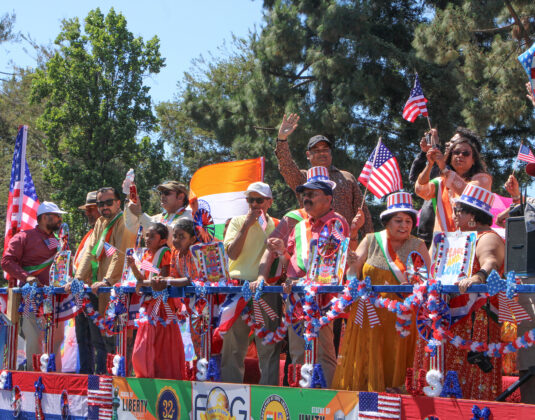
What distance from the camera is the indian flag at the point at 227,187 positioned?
8.55 m

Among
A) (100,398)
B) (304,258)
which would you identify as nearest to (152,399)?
(100,398)

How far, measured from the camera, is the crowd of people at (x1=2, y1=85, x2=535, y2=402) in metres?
4.60

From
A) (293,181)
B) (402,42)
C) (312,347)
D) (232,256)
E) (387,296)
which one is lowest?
(312,347)

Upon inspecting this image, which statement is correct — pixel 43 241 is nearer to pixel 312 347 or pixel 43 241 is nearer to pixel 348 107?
pixel 312 347

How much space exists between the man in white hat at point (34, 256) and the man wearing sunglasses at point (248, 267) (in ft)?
8.14

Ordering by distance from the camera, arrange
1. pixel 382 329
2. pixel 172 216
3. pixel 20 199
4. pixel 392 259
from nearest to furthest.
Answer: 1. pixel 382 329
2. pixel 392 259
3. pixel 172 216
4. pixel 20 199

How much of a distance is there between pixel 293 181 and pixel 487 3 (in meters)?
8.39

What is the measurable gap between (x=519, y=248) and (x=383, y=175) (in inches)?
80.6

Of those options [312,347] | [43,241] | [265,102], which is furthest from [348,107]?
[312,347]

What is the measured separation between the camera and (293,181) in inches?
271

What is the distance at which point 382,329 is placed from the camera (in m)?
4.98

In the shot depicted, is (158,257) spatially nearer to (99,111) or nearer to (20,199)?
(20,199)

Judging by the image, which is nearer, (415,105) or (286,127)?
(415,105)

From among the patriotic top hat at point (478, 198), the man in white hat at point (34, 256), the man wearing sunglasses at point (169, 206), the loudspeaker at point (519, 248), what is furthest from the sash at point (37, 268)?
the loudspeaker at point (519, 248)
